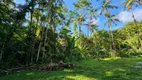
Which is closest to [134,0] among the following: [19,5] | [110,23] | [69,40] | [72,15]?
[69,40]

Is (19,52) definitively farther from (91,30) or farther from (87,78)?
(91,30)

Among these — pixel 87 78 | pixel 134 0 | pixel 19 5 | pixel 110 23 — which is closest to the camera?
pixel 134 0

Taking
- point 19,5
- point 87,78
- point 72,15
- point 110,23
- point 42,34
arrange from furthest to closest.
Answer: point 110,23 < point 72,15 < point 42,34 < point 19,5 < point 87,78

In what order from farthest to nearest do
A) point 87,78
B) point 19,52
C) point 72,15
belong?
1. point 72,15
2. point 19,52
3. point 87,78

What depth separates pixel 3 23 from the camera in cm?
1498

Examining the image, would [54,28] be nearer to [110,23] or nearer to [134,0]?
[134,0]

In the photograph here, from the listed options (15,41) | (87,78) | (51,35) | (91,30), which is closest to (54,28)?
(51,35)

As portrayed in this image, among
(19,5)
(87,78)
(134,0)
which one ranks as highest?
(19,5)

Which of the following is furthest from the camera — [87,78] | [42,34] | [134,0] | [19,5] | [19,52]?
[42,34]

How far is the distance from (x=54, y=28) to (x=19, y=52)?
435 cm

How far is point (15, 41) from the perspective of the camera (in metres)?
16.1

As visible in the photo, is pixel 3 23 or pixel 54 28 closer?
pixel 3 23

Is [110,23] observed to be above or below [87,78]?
above

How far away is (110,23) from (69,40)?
15066 mm
